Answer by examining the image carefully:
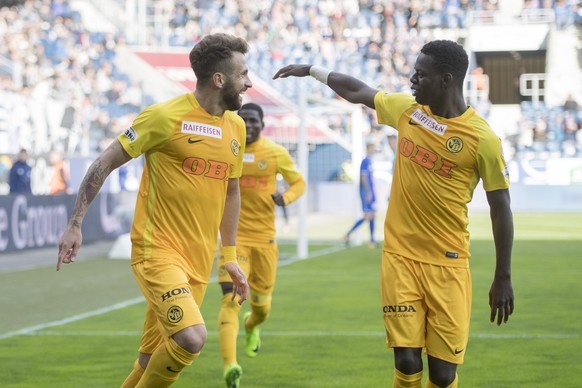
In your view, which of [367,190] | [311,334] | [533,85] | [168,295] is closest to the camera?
[168,295]

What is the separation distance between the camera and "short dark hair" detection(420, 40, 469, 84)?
593 cm

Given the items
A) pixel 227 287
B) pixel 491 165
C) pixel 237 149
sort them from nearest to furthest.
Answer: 1. pixel 491 165
2. pixel 237 149
3. pixel 227 287

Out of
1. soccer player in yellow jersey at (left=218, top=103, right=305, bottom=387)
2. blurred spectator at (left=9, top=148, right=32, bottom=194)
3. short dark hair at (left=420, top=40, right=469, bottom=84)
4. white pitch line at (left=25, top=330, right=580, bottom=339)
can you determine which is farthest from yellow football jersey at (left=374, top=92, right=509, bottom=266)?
blurred spectator at (left=9, top=148, right=32, bottom=194)

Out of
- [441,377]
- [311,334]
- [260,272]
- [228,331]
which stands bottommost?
[311,334]

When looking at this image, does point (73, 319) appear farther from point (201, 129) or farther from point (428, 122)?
point (428, 122)

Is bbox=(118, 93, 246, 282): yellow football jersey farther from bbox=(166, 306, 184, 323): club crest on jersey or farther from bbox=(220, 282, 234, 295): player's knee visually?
bbox=(220, 282, 234, 295): player's knee

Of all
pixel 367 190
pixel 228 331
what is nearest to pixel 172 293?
pixel 228 331

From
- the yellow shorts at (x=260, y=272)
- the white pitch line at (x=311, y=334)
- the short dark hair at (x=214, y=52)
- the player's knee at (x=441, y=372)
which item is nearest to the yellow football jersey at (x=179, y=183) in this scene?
the short dark hair at (x=214, y=52)

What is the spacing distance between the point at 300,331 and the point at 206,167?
5427 mm

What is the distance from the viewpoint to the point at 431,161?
5934mm

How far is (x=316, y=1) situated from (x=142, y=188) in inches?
1638

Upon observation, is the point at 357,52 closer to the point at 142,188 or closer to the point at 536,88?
the point at 536,88

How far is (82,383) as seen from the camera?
8.38 meters

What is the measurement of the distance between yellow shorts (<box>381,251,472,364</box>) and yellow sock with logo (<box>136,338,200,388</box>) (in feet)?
3.66
